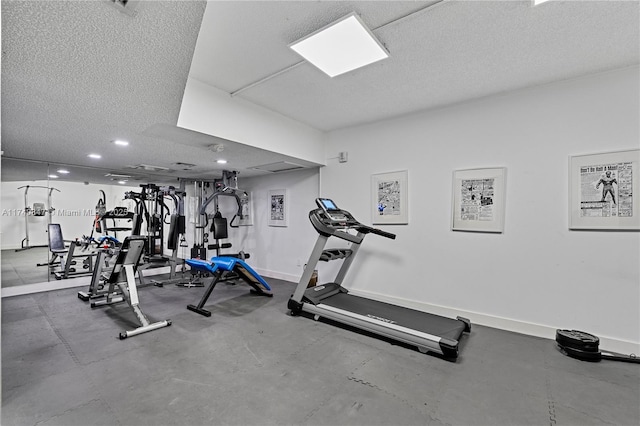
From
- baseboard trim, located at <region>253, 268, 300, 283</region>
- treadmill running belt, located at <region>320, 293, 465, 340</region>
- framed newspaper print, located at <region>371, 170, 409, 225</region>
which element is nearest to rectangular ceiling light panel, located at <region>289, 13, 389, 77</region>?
framed newspaper print, located at <region>371, 170, 409, 225</region>

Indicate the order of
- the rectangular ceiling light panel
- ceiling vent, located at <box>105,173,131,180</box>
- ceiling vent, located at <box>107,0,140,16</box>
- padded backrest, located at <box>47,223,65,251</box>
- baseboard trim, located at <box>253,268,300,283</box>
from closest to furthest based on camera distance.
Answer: ceiling vent, located at <box>107,0,140,16</box>
the rectangular ceiling light panel
padded backrest, located at <box>47,223,65,251</box>
baseboard trim, located at <box>253,268,300,283</box>
ceiling vent, located at <box>105,173,131,180</box>

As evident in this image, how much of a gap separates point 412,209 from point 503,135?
4.49ft

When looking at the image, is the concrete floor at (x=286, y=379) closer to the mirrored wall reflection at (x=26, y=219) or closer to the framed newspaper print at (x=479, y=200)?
the framed newspaper print at (x=479, y=200)

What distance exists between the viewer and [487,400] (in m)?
2.08

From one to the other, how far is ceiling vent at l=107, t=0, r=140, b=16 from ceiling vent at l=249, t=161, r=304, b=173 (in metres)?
3.29

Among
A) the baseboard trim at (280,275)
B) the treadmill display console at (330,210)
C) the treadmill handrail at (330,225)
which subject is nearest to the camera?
the treadmill handrail at (330,225)

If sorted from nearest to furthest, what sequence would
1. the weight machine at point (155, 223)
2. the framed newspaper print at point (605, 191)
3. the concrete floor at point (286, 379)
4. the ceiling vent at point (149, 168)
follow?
the concrete floor at point (286, 379) → the framed newspaper print at point (605, 191) → the ceiling vent at point (149, 168) → the weight machine at point (155, 223)

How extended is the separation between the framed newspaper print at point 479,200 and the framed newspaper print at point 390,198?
0.65 metres

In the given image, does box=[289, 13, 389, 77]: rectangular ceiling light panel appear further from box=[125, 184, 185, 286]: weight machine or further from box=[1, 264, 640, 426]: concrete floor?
box=[125, 184, 185, 286]: weight machine

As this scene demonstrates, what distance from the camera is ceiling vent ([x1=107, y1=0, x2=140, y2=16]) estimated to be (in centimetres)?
136

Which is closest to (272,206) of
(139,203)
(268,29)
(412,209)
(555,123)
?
(139,203)

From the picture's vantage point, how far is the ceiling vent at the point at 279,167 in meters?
4.94

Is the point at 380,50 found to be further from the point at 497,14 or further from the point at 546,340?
the point at 546,340

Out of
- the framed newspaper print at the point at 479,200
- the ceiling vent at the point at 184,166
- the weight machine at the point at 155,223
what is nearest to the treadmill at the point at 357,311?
the framed newspaper print at the point at 479,200
